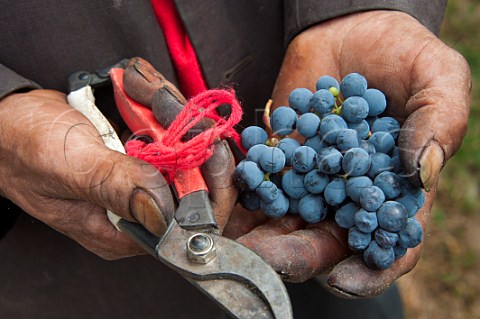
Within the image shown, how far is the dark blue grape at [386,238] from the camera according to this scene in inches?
36.8

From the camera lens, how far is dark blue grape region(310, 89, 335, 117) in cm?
103

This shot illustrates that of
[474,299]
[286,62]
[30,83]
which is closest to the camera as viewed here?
[30,83]

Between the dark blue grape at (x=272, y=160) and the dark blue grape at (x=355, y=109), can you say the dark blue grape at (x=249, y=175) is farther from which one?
the dark blue grape at (x=355, y=109)

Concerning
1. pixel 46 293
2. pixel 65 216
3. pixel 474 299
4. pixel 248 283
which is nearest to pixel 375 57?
pixel 248 283

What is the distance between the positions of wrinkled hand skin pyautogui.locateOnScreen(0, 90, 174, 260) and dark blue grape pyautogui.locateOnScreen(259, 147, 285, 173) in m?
0.20

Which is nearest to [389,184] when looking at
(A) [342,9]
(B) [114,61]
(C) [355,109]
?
(C) [355,109]

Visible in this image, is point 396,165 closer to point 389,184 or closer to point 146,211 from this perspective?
point 389,184

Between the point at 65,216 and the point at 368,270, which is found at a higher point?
the point at 65,216

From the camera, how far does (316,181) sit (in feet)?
3.25

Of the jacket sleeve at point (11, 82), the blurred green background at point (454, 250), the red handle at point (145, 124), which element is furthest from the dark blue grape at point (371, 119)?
the blurred green background at point (454, 250)

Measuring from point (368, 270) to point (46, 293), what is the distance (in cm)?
78

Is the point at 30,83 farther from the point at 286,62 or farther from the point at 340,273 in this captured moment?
the point at 340,273

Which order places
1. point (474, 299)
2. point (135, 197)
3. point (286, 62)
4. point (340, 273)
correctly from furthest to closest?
1. point (474, 299)
2. point (286, 62)
3. point (340, 273)
4. point (135, 197)

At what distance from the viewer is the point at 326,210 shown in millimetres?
1012
